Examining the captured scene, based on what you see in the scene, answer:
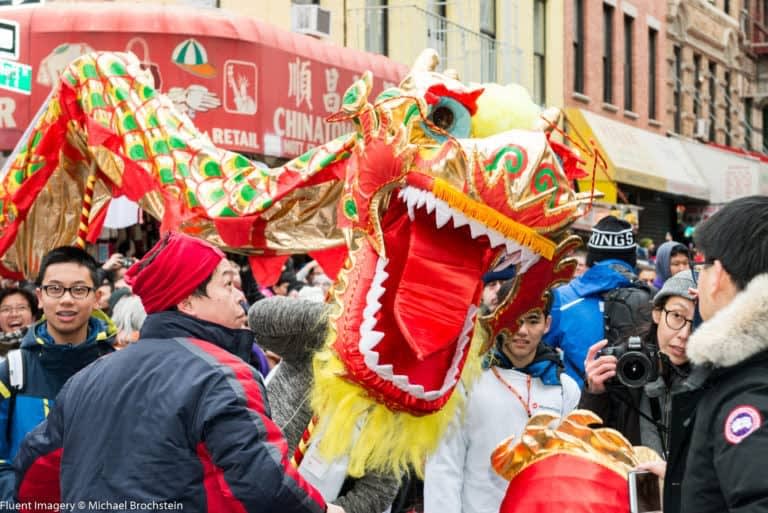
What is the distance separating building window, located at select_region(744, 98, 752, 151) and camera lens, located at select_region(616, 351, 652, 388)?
28.7m

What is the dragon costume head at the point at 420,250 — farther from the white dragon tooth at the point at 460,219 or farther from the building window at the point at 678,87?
the building window at the point at 678,87

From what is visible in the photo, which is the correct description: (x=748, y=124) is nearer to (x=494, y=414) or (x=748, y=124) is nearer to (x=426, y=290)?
(x=494, y=414)

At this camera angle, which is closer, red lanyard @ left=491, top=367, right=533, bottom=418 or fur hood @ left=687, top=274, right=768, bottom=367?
fur hood @ left=687, top=274, right=768, bottom=367

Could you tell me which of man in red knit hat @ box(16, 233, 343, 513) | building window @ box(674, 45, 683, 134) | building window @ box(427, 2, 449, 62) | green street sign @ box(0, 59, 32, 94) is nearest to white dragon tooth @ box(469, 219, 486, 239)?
man in red knit hat @ box(16, 233, 343, 513)

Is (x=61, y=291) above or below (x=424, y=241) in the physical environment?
below

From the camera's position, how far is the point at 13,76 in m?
7.14

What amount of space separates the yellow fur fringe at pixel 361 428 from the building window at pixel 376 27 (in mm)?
12504

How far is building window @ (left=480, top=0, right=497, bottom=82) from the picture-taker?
18625mm

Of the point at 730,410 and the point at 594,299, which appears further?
the point at 594,299

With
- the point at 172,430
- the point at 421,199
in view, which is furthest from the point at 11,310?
the point at 172,430

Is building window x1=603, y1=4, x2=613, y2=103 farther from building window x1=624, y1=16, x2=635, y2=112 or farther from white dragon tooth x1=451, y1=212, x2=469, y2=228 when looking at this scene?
white dragon tooth x1=451, y1=212, x2=469, y2=228

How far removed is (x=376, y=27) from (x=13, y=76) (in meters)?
10.0

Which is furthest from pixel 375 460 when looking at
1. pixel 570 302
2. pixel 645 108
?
pixel 645 108

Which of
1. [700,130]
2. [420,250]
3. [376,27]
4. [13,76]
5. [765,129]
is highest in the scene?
[765,129]
